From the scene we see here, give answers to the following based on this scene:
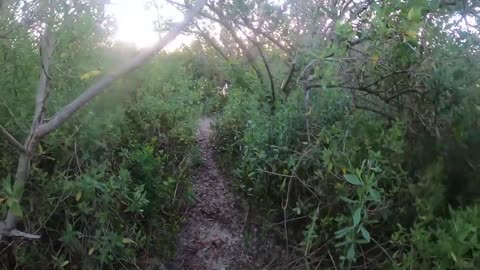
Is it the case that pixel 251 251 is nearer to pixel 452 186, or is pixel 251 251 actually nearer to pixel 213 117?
pixel 452 186

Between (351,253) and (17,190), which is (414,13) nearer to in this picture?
(351,253)

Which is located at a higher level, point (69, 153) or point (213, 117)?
point (69, 153)

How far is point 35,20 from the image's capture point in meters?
3.14

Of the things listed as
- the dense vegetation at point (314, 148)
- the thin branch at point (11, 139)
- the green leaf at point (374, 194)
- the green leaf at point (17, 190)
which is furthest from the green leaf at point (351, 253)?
the thin branch at point (11, 139)

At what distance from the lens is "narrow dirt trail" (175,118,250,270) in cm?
401

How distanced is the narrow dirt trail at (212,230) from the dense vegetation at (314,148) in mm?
177

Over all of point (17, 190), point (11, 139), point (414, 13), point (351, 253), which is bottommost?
point (351, 253)

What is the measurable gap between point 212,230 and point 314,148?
4.75 ft

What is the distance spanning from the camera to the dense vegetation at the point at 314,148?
2.85m

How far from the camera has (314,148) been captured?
10.9 feet

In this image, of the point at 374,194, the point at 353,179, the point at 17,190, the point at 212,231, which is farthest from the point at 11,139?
the point at 212,231

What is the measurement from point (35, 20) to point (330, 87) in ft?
5.91

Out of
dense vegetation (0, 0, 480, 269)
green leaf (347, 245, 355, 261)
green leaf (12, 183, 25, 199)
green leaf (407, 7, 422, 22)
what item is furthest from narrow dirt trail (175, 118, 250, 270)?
green leaf (407, 7, 422, 22)

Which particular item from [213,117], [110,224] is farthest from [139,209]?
[213,117]
